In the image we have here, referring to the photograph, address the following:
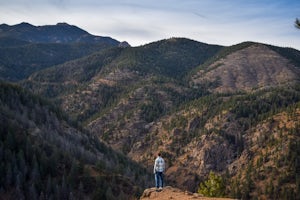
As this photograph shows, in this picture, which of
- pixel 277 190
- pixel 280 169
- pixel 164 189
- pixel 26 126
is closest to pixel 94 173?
pixel 26 126

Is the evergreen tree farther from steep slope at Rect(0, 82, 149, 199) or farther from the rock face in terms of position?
the rock face

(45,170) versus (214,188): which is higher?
(214,188)

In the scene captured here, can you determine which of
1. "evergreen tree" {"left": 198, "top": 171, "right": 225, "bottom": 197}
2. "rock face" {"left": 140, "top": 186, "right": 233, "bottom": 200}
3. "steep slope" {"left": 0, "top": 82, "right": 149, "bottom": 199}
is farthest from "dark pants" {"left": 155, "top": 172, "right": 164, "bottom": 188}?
"steep slope" {"left": 0, "top": 82, "right": 149, "bottom": 199}

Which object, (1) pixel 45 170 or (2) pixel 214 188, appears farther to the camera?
(1) pixel 45 170

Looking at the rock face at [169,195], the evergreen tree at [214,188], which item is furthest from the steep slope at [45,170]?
the rock face at [169,195]

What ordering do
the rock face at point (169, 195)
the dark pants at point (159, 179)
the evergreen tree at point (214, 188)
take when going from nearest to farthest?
the rock face at point (169, 195)
the dark pants at point (159, 179)
the evergreen tree at point (214, 188)

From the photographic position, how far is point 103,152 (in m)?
162

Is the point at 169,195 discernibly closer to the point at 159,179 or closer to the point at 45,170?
the point at 159,179

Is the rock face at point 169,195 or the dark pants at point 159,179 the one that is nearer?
the rock face at point 169,195

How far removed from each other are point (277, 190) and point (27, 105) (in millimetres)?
97117

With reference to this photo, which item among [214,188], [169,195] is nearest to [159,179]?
[169,195]

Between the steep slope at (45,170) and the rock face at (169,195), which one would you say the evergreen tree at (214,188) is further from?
the rock face at (169,195)

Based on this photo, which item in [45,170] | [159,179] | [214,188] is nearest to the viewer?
[159,179]

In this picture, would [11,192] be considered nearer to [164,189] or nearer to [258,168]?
[164,189]
